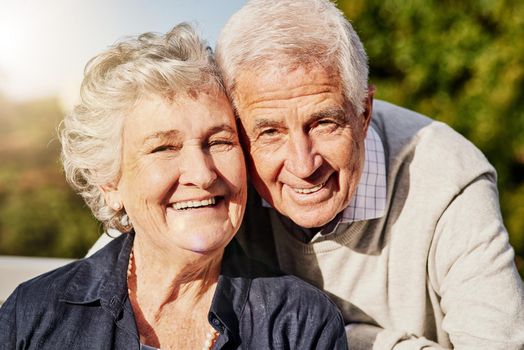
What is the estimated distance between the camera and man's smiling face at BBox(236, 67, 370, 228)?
7.89 ft

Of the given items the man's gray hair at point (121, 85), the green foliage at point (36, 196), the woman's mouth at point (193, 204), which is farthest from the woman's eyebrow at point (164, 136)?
the green foliage at point (36, 196)

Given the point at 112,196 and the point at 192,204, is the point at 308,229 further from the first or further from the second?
the point at 112,196

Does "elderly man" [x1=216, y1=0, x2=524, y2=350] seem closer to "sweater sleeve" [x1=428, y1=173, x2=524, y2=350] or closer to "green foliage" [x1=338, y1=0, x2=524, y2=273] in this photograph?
"sweater sleeve" [x1=428, y1=173, x2=524, y2=350]

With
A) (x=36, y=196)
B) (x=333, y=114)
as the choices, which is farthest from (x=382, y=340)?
(x=36, y=196)

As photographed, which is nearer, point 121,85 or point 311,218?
point 121,85

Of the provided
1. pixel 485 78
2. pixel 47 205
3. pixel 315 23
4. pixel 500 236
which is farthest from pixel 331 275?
pixel 47 205

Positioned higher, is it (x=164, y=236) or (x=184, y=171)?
(x=184, y=171)

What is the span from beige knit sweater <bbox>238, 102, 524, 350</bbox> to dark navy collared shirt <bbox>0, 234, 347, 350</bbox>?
0.37 m

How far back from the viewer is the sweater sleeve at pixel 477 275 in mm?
2545

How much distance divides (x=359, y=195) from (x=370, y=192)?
5 cm

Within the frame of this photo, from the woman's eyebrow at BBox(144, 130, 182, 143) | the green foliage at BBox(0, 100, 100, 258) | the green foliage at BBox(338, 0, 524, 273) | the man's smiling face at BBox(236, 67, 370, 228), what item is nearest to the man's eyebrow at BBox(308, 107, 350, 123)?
the man's smiling face at BBox(236, 67, 370, 228)

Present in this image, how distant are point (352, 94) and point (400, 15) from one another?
2.57 m

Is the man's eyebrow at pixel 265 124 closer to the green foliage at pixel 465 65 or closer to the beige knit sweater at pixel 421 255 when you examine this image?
the beige knit sweater at pixel 421 255

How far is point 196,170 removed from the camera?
2283 millimetres
